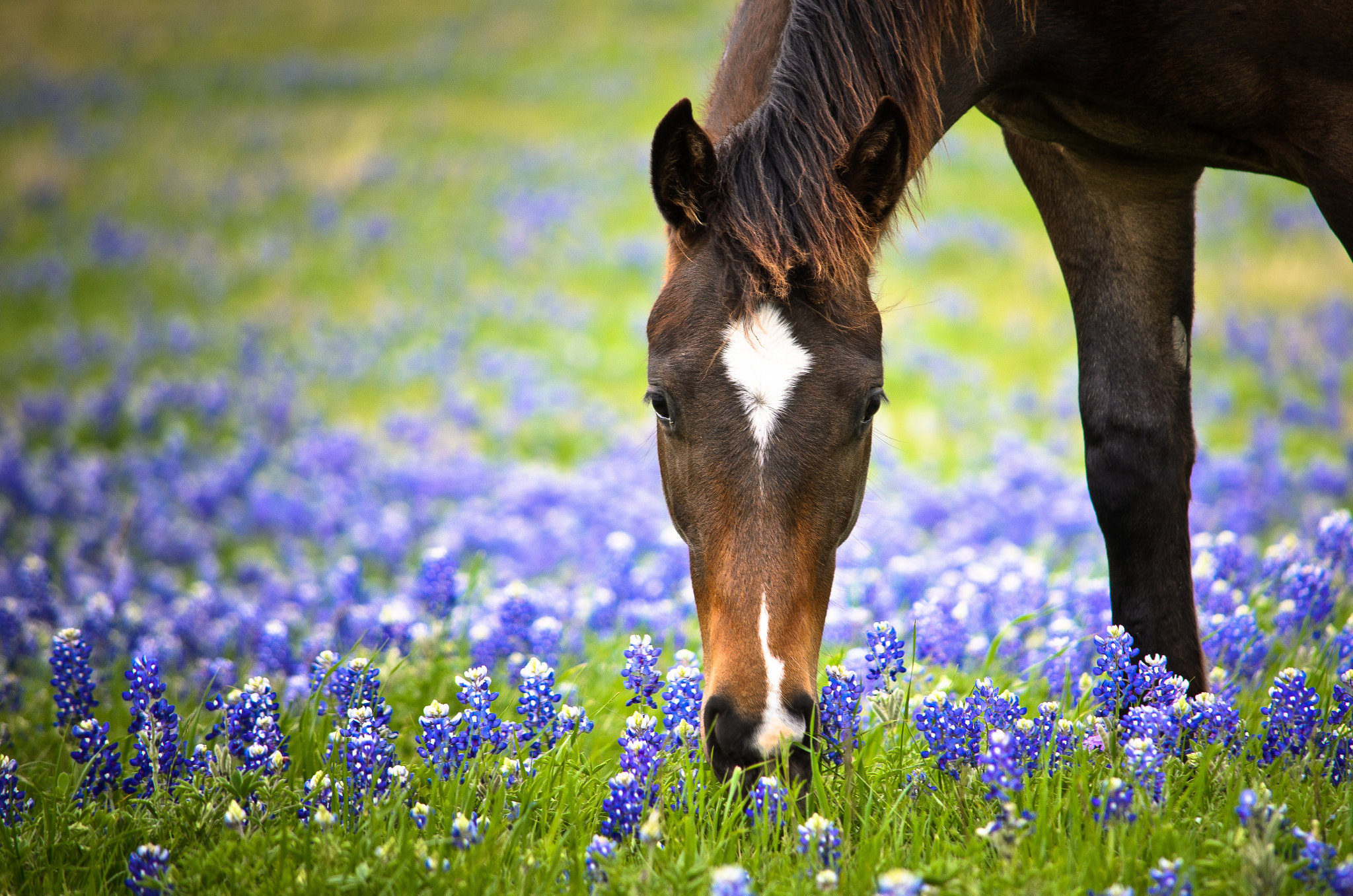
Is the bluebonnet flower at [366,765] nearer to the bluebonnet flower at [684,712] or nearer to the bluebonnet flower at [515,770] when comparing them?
the bluebonnet flower at [515,770]

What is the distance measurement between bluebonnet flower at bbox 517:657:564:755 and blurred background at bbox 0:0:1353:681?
39.7 inches

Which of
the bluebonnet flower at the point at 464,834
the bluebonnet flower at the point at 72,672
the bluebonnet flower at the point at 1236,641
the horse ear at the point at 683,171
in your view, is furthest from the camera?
the bluebonnet flower at the point at 1236,641

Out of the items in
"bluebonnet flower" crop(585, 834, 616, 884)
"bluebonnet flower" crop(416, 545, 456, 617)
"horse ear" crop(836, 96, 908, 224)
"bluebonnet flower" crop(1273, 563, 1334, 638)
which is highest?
"horse ear" crop(836, 96, 908, 224)

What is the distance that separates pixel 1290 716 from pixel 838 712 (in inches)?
47.4

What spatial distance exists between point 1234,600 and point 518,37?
25643 millimetres

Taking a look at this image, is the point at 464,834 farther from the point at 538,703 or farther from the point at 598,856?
the point at 538,703

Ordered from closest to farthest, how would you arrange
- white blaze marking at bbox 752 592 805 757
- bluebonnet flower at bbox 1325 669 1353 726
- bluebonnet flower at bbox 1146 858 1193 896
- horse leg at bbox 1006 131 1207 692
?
bluebonnet flower at bbox 1146 858 1193 896
white blaze marking at bbox 752 592 805 757
bluebonnet flower at bbox 1325 669 1353 726
horse leg at bbox 1006 131 1207 692

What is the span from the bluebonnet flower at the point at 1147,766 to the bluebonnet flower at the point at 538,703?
151 cm

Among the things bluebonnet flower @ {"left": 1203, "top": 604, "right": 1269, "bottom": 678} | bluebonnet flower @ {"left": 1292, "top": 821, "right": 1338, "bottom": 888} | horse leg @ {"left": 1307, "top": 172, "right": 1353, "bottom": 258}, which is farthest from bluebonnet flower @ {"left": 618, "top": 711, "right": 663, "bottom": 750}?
horse leg @ {"left": 1307, "top": 172, "right": 1353, "bottom": 258}

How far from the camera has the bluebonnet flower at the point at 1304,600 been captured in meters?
3.68

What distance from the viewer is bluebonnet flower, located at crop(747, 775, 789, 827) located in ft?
7.29

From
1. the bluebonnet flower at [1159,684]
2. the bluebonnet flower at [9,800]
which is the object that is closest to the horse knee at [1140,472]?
the bluebonnet flower at [1159,684]

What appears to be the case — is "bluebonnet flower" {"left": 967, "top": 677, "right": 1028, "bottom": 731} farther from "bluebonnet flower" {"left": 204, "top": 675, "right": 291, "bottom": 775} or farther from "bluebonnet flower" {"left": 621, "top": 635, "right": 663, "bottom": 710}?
"bluebonnet flower" {"left": 204, "top": 675, "right": 291, "bottom": 775}

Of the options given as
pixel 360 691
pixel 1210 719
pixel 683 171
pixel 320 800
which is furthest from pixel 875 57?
pixel 320 800
